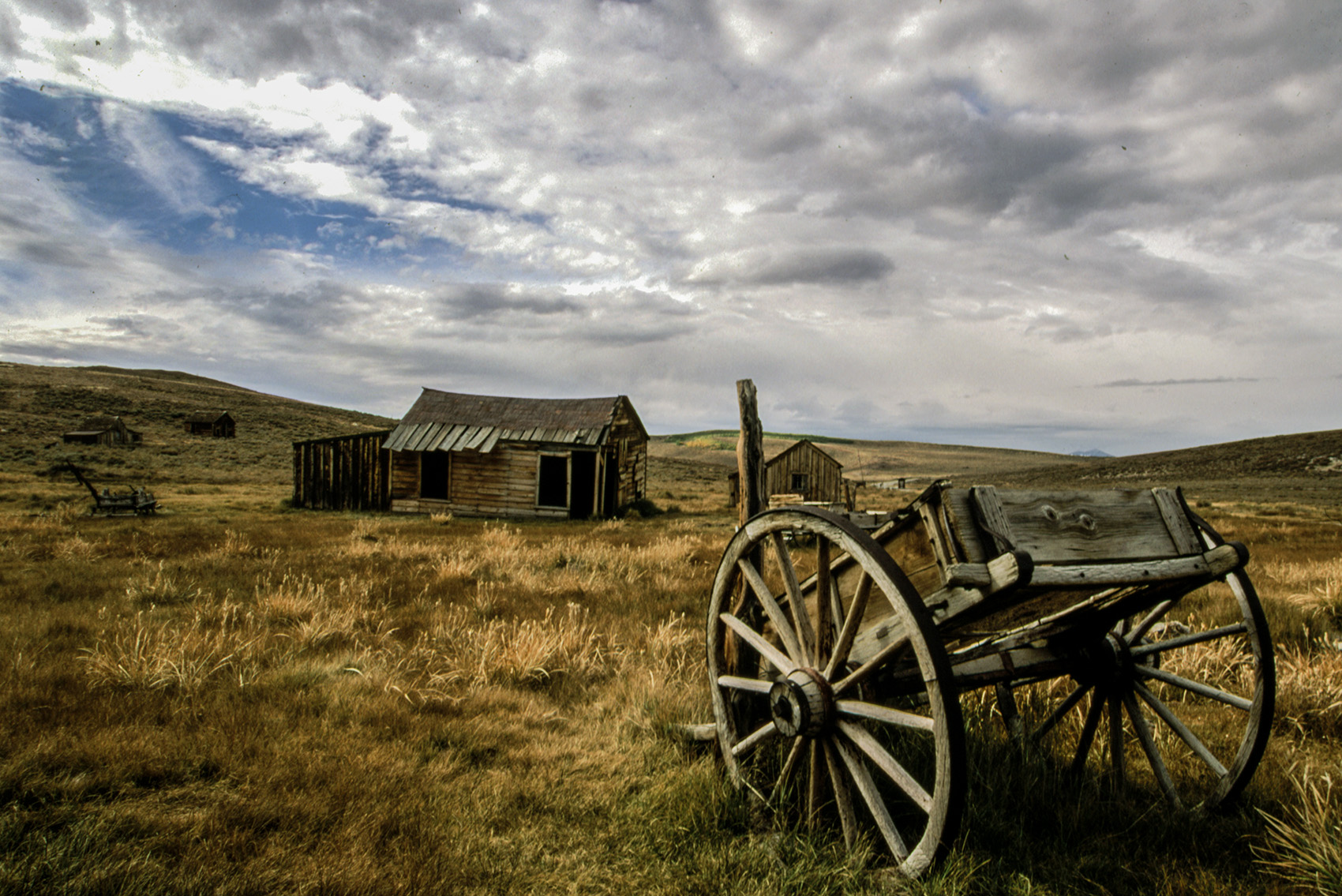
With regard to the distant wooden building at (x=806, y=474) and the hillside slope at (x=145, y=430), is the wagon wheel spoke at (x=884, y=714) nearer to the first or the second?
the distant wooden building at (x=806, y=474)

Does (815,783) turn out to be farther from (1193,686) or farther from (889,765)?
(1193,686)

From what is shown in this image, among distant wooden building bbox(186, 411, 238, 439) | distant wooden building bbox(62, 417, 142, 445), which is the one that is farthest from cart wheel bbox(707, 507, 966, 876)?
distant wooden building bbox(186, 411, 238, 439)

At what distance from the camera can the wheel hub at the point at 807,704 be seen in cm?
266

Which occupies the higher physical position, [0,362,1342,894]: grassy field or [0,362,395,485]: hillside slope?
[0,362,395,485]: hillside slope

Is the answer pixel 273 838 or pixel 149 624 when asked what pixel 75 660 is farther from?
pixel 273 838

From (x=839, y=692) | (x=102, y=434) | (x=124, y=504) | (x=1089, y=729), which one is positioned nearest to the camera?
(x=839, y=692)

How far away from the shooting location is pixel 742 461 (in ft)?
12.9

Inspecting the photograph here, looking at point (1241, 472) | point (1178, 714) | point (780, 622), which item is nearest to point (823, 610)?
point (780, 622)

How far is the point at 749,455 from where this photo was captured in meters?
3.88

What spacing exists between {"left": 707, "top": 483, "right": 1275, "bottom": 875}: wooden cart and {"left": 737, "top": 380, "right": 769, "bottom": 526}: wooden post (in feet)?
1.60

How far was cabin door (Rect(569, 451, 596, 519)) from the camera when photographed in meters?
22.0

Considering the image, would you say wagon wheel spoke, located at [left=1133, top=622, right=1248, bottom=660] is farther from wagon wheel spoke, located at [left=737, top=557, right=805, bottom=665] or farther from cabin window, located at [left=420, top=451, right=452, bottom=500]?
cabin window, located at [left=420, top=451, right=452, bottom=500]

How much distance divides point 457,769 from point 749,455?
239 centimetres

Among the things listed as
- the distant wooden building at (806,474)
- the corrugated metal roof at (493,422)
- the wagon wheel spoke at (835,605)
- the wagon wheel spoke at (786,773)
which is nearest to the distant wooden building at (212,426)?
the corrugated metal roof at (493,422)
